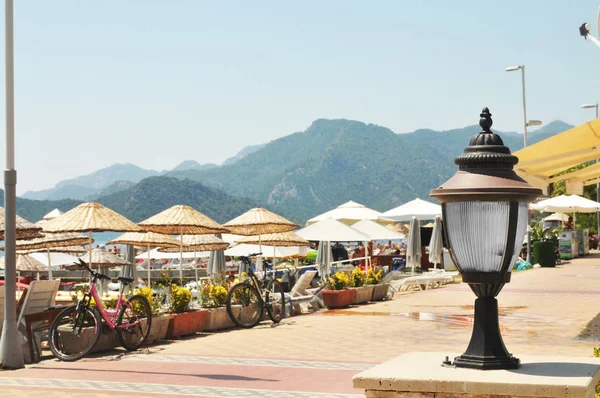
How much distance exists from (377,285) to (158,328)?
8.09 meters

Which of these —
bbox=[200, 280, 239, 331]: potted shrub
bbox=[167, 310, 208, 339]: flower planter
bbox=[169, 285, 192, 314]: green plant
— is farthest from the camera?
bbox=[200, 280, 239, 331]: potted shrub

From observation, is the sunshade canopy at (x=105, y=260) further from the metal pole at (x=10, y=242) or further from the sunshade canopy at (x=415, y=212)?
the metal pole at (x=10, y=242)

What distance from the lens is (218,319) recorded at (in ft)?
47.1

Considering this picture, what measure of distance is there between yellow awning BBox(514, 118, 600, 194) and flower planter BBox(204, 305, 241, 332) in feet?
16.5

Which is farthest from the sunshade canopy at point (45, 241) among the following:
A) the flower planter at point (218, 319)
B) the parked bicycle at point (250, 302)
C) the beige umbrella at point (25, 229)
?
the beige umbrella at point (25, 229)

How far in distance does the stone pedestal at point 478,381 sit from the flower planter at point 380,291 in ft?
49.3

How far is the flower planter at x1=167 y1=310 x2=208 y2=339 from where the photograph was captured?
13117 millimetres

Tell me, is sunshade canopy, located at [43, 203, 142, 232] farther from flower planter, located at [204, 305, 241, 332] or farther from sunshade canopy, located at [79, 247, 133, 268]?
sunshade canopy, located at [79, 247, 133, 268]

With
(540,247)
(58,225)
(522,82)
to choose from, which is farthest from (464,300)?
(522,82)

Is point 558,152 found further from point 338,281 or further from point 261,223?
point 338,281

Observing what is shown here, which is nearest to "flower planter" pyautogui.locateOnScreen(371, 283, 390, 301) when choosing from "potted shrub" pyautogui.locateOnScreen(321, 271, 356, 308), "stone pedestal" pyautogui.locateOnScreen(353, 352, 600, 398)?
"potted shrub" pyautogui.locateOnScreen(321, 271, 356, 308)

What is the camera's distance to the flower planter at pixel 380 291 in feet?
65.2

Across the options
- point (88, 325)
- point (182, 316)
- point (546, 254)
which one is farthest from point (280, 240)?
point (546, 254)

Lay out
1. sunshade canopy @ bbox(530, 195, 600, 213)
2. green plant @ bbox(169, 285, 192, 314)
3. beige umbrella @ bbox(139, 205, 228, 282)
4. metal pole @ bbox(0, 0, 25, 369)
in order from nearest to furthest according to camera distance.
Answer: metal pole @ bbox(0, 0, 25, 369) → green plant @ bbox(169, 285, 192, 314) → beige umbrella @ bbox(139, 205, 228, 282) → sunshade canopy @ bbox(530, 195, 600, 213)
